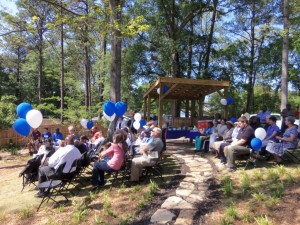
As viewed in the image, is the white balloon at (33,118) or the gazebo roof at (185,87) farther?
the gazebo roof at (185,87)

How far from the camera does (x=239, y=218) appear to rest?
339cm

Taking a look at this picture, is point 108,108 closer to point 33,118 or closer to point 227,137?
point 33,118

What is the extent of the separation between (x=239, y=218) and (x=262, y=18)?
2037 cm

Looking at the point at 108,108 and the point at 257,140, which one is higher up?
the point at 108,108

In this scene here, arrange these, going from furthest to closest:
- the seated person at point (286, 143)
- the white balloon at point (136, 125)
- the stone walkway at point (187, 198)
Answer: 1. the white balloon at point (136, 125)
2. the seated person at point (286, 143)
3. the stone walkway at point (187, 198)

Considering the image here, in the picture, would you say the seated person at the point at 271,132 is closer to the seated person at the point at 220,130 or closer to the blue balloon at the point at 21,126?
the seated person at the point at 220,130

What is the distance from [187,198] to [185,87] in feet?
25.6

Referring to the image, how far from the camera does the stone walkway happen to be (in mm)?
3525

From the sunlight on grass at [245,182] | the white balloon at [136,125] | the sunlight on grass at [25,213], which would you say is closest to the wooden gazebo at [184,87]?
the white balloon at [136,125]

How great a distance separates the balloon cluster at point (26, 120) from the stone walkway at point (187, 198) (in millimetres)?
3887

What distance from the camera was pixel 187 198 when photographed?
13.8ft

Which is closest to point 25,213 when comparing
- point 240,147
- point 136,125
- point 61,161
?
point 61,161

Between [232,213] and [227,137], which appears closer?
[232,213]

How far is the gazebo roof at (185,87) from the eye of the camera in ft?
32.2
